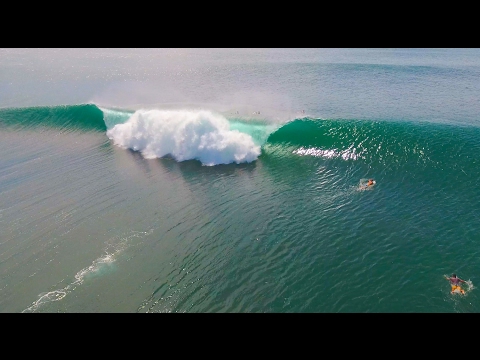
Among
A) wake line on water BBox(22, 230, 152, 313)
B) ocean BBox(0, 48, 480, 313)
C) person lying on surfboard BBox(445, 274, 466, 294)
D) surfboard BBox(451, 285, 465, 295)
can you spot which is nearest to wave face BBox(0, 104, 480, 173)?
ocean BBox(0, 48, 480, 313)

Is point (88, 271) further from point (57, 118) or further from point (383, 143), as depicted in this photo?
point (57, 118)

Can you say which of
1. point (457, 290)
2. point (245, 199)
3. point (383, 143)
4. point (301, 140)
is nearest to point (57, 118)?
point (245, 199)

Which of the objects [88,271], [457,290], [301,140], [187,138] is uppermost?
[187,138]

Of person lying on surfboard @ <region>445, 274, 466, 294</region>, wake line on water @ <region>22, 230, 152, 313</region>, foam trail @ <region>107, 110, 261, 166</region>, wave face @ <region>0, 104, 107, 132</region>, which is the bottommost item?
person lying on surfboard @ <region>445, 274, 466, 294</region>

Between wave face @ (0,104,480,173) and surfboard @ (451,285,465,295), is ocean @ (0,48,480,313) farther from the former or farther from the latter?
surfboard @ (451,285,465,295)

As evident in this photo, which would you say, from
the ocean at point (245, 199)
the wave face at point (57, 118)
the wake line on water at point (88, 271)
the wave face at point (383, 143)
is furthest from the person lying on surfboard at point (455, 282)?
the wave face at point (57, 118)

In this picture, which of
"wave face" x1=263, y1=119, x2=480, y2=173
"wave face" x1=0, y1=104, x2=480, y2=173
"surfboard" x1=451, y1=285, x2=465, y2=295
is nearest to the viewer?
"surfboard" x1=451, y1=285, x2=465, y2=295

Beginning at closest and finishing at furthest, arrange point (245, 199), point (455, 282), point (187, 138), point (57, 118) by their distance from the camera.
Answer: point (455, 282)
point (245, 199)
point (187, 138)
point (57, 118)

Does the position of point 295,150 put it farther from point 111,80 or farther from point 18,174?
point 111,80

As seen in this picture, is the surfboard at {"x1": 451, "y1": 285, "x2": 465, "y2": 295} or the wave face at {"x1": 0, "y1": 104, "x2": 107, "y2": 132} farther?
the wave face at {"x1": 0, "y1": 104, "x2": 107, "y2": 132}
